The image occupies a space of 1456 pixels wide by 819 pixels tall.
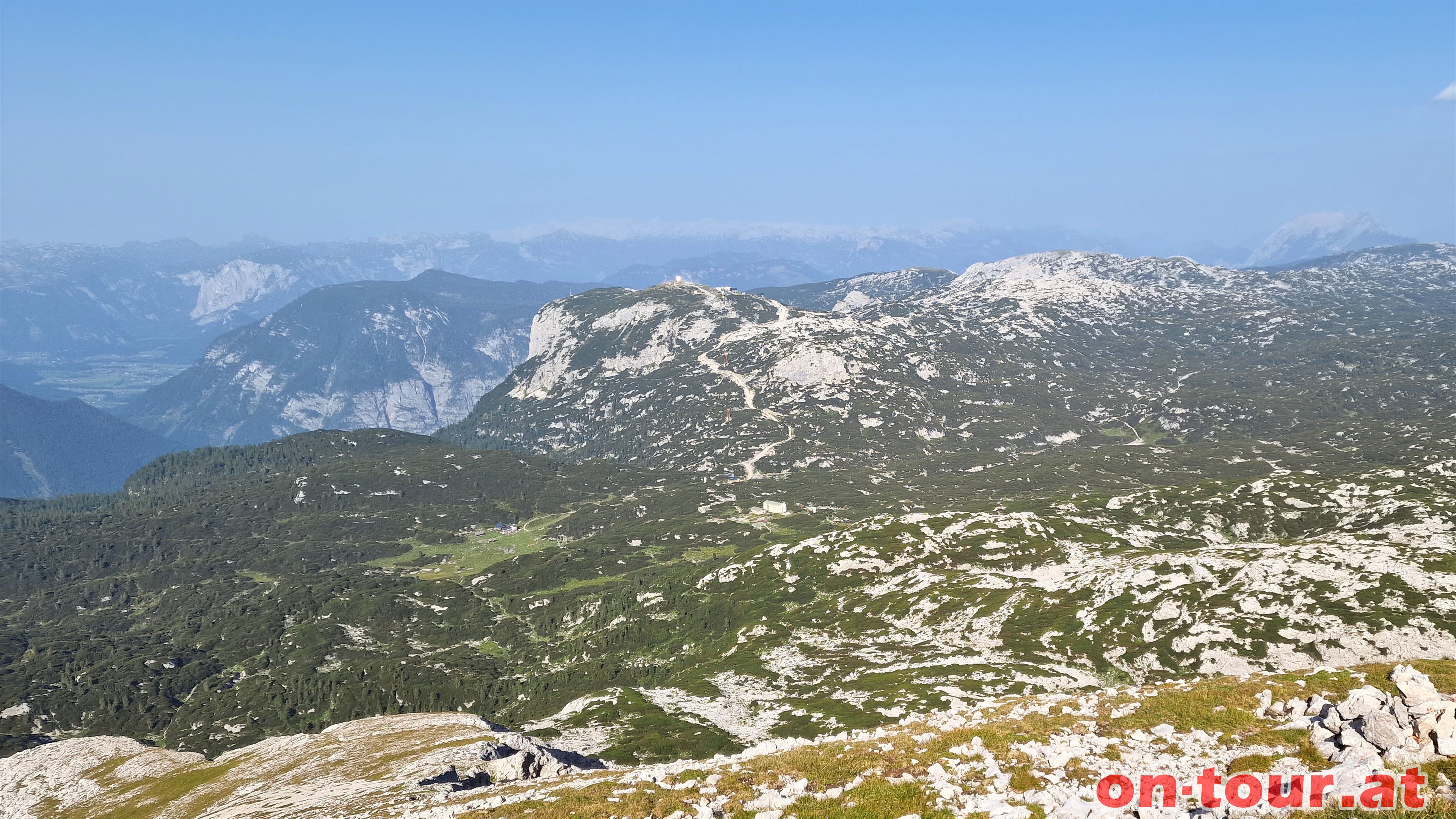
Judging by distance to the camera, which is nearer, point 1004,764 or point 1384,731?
point 1384,731

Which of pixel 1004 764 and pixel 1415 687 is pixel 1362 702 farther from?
pixel 1004 764

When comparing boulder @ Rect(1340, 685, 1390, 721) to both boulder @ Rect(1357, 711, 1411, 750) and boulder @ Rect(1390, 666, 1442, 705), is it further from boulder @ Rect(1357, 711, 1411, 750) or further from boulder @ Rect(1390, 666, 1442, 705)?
boulder @ Rect(1357, 711, 1411, 750)


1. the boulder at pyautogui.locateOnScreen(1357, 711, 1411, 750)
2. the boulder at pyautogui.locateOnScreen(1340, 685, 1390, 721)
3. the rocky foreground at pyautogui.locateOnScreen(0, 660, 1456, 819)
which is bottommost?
the rocky foreground at pyautogui.locateOnScreen(0, 660, 1456, 819)

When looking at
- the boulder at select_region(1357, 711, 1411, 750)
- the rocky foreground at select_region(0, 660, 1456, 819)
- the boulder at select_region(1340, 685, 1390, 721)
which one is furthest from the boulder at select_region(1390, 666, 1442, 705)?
the boulder at select_region(1357, 711, 1411, 750)

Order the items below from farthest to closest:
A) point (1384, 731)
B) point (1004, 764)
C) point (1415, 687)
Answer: point (1004, 764), point (1415, 687), point (1384, 731)

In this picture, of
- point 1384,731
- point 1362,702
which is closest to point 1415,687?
point 1362,702

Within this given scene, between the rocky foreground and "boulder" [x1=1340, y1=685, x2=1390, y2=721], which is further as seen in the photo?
"boulder" [x1=1340, y1=685, x2=1390, y2=721]

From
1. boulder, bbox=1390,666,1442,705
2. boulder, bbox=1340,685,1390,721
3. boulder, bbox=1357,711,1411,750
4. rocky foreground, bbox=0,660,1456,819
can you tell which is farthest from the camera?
boulder, bbox=1340,685,1390,721

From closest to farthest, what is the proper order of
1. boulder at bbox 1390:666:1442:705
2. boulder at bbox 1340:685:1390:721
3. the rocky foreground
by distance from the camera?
the rocky foreground < boulder at bbox 1390:666:1442:705 < boulder at bbox 1340:685:1390:721

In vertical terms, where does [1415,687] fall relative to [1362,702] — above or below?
above
